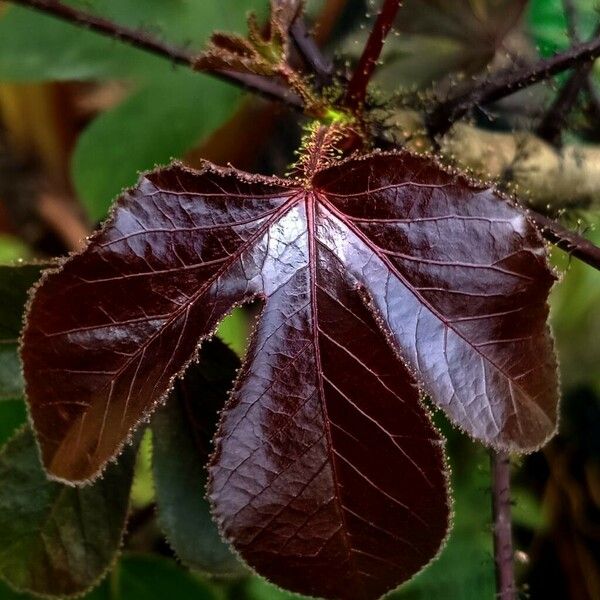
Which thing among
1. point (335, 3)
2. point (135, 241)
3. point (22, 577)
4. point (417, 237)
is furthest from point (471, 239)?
point (335, 3)

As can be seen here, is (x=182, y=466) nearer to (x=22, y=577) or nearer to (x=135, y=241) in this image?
(x=22, y=577)

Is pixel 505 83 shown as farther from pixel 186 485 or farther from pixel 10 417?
pixel 10 417

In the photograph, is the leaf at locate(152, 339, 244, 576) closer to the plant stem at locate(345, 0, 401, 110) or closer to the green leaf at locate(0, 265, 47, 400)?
the green leaf at locate(0, 265, 47, 400)

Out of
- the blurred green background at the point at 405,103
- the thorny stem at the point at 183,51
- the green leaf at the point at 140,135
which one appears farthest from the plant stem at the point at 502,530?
the green leaf at the point at 140,135

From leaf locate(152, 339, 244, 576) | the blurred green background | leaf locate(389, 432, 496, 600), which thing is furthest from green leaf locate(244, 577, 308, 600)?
leaf locate(152, 339, 244, 576)

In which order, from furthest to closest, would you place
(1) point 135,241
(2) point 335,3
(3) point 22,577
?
1. (2) point 335,3
2. (3) point 22,577
3. (1) point 135,241

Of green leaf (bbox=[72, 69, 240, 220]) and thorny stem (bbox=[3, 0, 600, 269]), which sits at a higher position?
green leaf (bbox=[72, 69, 240, 220])

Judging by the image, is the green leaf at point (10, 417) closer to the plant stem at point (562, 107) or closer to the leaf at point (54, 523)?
the leaf at point (54, 523)

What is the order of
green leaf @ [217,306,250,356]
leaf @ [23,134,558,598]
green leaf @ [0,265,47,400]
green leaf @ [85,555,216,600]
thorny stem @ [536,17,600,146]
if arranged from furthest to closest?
green leaf @ [217,306,250,356] → green leaf @ [85,555,216,600] → thorny stem @ [536,17,600,146] → green leaf @ [0,265,47,400] → leaf @ [23,134,558,598]
